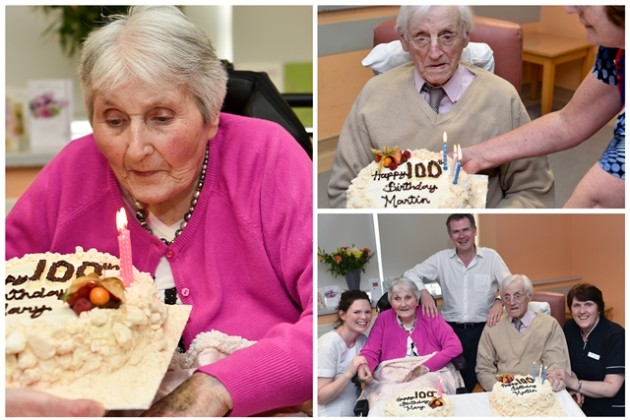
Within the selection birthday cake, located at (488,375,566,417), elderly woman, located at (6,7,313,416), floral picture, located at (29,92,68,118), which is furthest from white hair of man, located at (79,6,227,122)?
floral picture, located at (29,92,68,118)

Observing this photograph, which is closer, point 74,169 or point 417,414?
point 417,414

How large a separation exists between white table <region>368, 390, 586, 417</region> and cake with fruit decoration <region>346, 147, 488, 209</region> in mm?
396

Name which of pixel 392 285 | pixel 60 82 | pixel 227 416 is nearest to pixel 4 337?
pixel 227 416

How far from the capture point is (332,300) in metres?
1.63

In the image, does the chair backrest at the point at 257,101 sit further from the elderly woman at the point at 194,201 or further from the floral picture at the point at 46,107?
the floral picture at the point at 46,107

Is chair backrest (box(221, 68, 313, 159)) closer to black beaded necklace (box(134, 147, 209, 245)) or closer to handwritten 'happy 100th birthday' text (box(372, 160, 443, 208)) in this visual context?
black beaded necklace (box(134, 147, 209, 245))

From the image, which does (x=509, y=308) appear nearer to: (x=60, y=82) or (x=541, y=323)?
(x=541, y=323)

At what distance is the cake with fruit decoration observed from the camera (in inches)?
64.6

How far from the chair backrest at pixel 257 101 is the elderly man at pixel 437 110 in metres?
0.39

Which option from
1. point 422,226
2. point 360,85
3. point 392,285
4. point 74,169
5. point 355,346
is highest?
point 360,85

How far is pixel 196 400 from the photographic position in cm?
154

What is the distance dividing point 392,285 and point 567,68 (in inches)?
25.2

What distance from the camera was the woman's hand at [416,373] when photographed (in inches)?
64.8

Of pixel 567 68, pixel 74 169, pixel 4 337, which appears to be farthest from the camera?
pixel 74 169
